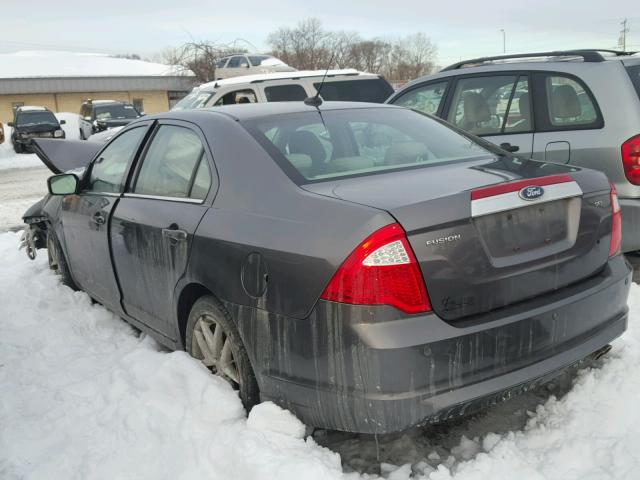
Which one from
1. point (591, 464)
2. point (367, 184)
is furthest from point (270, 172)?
point (591, 464)

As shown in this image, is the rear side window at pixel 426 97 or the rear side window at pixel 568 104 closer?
the rear side window at pixel 568 104

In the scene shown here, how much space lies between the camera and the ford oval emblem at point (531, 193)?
2.54 meters

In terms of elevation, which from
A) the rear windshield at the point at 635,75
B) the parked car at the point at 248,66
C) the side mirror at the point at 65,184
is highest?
the parked car at the point at 248,66

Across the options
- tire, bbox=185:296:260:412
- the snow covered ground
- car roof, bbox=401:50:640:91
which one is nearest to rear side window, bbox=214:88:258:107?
car roof, bbox=401:50:640:91

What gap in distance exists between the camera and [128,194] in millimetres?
3947

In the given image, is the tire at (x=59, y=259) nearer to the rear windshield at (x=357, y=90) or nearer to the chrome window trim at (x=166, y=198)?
the chrome window trim at (x=166, y=198)

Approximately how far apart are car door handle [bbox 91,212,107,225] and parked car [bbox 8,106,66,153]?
73.3 ft

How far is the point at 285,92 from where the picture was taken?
421 inches

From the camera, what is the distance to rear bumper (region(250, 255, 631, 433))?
2.31 m

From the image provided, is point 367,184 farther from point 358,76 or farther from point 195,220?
point 358,76

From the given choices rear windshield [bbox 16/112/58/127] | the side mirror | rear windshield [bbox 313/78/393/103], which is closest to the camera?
the side mirror

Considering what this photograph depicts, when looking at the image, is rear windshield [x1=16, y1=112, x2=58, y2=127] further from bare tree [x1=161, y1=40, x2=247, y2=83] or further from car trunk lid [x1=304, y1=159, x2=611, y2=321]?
car trunk lid [x1=304, y1=159, x2=611, y2=321]

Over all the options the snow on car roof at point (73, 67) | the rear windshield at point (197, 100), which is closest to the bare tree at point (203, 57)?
the snow on car roof at point (73, 67)

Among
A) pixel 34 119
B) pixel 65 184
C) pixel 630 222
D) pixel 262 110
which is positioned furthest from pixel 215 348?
pixel 34 119
